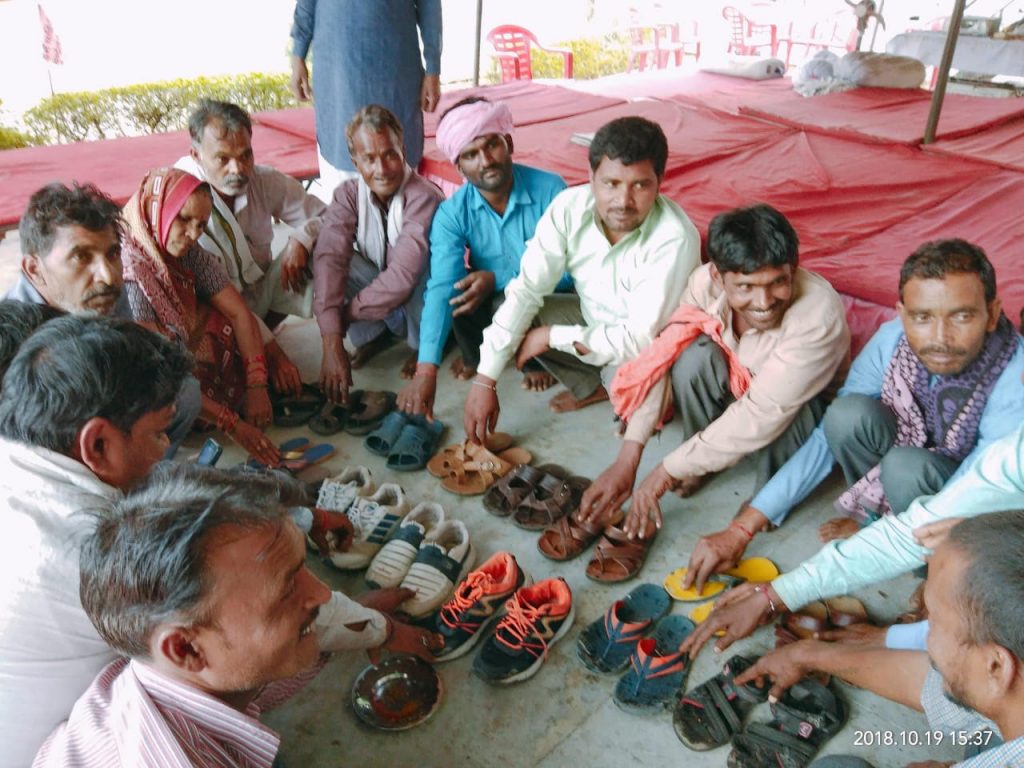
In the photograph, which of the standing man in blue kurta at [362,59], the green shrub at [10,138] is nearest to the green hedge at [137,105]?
the green shrub at [10,138]

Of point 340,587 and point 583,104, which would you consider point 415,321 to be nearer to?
point 340,587

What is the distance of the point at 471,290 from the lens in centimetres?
259

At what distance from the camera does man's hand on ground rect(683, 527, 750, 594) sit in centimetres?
183

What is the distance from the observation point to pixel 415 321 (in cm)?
291

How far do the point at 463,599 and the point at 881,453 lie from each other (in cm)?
112

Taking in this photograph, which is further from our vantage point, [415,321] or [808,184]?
[808,184]

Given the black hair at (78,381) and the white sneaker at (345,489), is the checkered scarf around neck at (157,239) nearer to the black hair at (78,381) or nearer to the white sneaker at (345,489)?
the white sneaker at (345,489)

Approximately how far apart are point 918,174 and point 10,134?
5.79m

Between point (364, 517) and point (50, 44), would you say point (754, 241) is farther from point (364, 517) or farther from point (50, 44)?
point (50, 44)

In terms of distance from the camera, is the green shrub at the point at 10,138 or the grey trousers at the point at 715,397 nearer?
the grey trousers at the point at 715,397

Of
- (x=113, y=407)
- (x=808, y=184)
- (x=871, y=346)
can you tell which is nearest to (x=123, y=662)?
(x=113, y=407)

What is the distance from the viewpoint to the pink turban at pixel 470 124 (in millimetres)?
2438

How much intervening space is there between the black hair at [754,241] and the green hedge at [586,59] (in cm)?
698

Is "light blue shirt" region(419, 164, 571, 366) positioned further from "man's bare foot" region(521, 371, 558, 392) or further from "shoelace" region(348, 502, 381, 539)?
"shoelace" region(348, 502, 381, 539)
